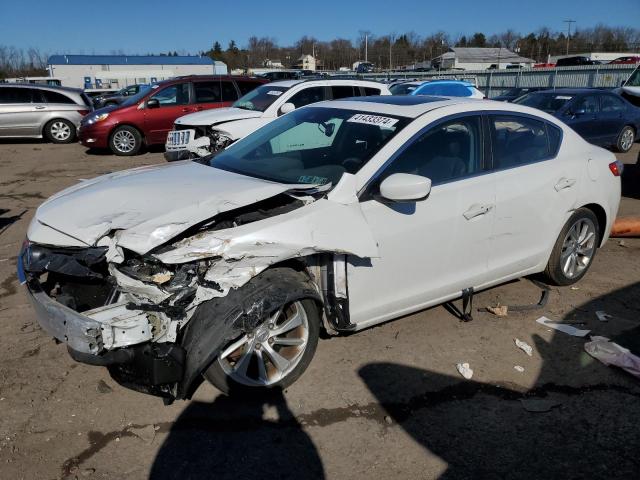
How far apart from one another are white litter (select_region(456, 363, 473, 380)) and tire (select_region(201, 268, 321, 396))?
1.00m

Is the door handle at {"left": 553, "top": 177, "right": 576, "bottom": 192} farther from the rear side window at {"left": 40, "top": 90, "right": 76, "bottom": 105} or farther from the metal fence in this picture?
the metal fence

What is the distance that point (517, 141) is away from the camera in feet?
13.4

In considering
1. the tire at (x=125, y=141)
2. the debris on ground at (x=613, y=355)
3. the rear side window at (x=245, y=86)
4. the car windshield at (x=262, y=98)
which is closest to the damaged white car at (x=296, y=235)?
the debris on ground at (x=613, y=355)

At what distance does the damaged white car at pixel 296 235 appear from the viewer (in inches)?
107

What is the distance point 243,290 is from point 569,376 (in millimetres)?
2212

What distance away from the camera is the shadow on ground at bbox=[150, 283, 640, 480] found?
2635 millimetres

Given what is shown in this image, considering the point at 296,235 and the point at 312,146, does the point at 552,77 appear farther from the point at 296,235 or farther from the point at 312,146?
the point at 296,235

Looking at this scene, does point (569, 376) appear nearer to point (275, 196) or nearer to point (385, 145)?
point (385, 145)

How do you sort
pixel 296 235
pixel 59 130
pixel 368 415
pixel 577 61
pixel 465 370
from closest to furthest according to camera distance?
pixel 296 235 < pixel 368 415 < pixel 465 370 < pixel 59 130 < pixel 577 61

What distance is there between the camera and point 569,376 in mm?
3434

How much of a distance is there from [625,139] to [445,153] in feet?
36.4

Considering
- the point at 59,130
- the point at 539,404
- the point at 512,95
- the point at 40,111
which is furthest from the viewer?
the point at 512,95

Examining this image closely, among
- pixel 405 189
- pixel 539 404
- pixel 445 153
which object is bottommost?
pixel 539 404

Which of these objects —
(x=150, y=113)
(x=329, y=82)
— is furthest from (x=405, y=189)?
(x=150, y=113)
